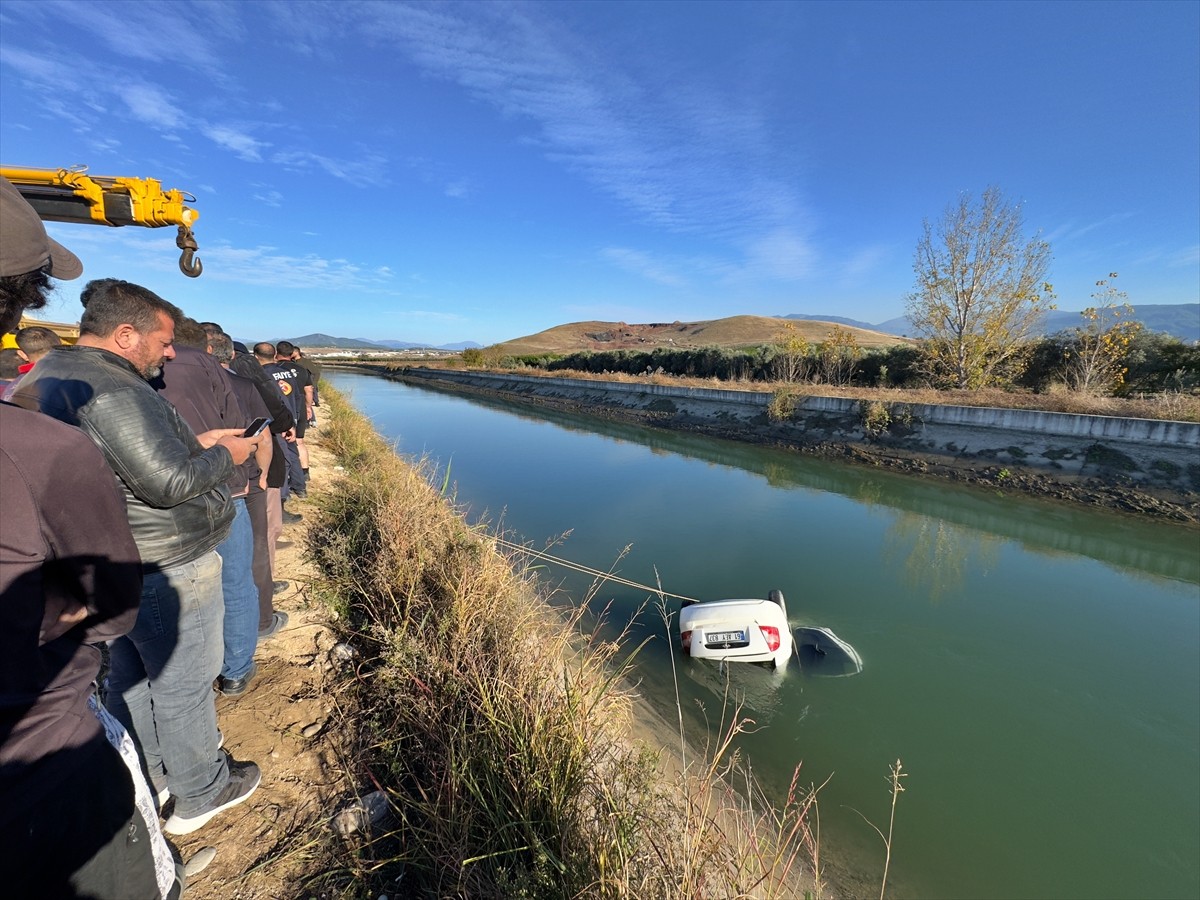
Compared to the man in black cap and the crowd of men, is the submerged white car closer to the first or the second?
the crowd of men

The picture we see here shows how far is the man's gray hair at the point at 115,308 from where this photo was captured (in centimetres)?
186

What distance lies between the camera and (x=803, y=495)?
37.5 feet

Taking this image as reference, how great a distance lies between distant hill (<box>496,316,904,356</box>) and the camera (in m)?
64.9

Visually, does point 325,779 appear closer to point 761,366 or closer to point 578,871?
point 578,871

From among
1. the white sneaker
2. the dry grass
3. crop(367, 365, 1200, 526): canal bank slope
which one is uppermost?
the dry grass

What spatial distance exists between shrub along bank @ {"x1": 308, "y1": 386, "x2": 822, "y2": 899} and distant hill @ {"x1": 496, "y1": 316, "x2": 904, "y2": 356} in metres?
54.8

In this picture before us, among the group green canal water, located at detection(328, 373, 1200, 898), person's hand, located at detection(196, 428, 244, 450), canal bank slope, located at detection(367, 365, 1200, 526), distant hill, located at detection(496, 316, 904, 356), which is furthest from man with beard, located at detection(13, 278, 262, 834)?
distant hill, located at detection(496, 316, 904, 356)

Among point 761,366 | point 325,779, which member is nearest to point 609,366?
point 761,366

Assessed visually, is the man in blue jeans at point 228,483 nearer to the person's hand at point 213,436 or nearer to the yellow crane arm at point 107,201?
the person's hand at point 213,436

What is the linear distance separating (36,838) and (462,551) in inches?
137

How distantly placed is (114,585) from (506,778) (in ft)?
5.42

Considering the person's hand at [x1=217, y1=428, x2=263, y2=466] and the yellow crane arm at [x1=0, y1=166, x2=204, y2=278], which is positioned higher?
the yellow crane arm at [x1=0, y1=166, x2=204, y2=278]

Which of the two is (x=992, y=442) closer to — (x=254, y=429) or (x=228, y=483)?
(x=254, y=429)

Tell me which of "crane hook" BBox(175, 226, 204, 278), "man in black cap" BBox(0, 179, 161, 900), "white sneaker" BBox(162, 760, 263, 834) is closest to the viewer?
"man in black cap" BBox(0, 179, 161, 900)
